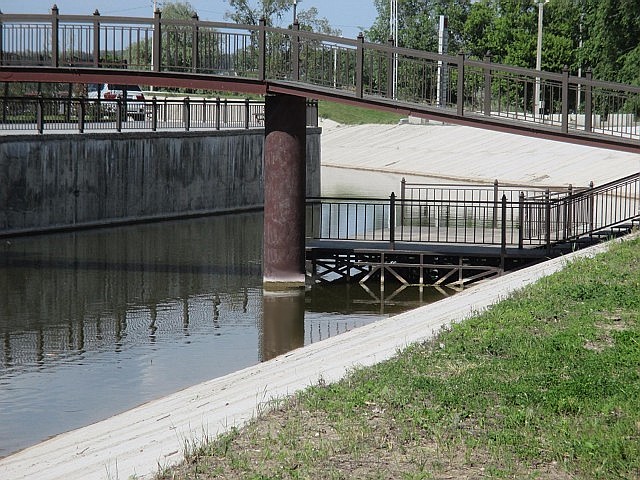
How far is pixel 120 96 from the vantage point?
47438 mm

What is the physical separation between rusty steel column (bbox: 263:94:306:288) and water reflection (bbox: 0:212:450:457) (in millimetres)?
614

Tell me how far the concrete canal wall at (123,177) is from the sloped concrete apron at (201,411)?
18.5 metres

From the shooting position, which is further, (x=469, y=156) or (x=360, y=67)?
(x=469, y=156)

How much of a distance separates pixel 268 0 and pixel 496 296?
428 feet

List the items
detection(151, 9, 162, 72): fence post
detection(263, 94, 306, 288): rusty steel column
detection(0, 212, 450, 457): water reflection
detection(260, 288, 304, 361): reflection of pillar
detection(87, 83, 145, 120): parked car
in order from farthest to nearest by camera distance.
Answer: detection(87, 83, 145, 120): parked car → detection(263, 94, 306, 288): rusty steel column → detection(151, 9, 162, 72): fence post → detection(260, 288, 304, 361): reflection of pillar → detection(0, 212, 450, 457): water reflection

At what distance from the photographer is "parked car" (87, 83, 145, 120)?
41.0 meters

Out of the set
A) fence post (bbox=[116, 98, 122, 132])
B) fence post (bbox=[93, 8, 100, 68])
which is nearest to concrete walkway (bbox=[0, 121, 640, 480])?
fence post (bbox=[93, 8, 100, 68])

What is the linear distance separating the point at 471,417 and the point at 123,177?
2797cm

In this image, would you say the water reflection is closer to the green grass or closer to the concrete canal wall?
the concrete canal wall

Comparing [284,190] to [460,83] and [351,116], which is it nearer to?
[460,83]

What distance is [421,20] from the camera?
11919cm

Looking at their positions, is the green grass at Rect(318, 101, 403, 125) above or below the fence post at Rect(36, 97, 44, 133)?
above

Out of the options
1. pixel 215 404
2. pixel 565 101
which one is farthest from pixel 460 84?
pixel 215 404

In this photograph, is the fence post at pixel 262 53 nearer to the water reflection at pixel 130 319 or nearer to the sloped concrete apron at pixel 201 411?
the water reflection at pixel 130 319
